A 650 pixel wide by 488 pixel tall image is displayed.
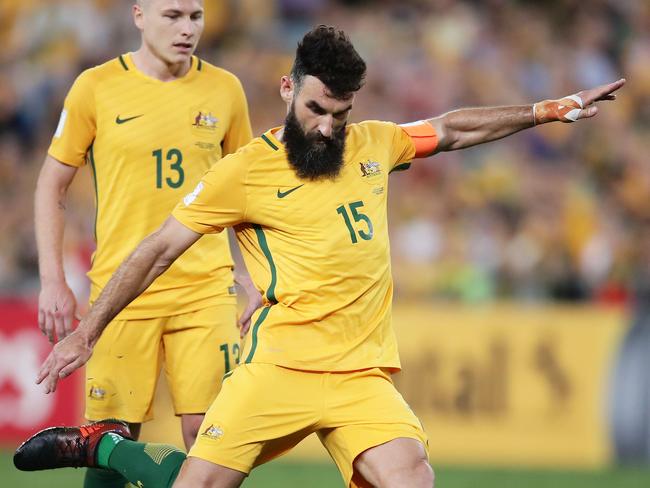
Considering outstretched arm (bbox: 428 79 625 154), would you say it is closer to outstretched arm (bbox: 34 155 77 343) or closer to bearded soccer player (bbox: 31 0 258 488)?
bearded soccer player (bbox: 31 0 258 488)

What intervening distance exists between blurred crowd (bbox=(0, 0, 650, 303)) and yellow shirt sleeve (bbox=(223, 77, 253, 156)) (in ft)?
19.2

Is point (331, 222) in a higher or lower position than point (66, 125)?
lower

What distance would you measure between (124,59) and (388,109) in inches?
345

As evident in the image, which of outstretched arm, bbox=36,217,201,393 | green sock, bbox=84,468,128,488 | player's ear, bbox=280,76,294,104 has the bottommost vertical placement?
green sock, bbox=84,468,128,488

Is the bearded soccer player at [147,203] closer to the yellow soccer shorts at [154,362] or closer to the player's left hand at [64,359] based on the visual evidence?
the yellow soccer shorts at [154,362]

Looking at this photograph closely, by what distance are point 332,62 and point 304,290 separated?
1.02 m

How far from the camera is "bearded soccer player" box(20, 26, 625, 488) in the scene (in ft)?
18.6

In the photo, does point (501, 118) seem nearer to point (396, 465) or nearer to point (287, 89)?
point (287, 89)

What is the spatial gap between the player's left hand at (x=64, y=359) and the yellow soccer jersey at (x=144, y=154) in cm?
100

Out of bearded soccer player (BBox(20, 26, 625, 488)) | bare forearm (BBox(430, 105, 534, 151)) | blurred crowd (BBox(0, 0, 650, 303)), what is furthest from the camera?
blurred crowd (BBox(0, 0, 650, 303))

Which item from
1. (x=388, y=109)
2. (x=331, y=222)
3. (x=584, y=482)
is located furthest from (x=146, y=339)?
(x=388, y=109)

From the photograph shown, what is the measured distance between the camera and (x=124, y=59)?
6.82 m

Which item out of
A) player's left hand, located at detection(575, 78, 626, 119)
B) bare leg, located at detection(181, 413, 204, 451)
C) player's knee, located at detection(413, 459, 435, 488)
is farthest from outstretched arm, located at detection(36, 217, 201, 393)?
player's left hand, located at detection(575, 78, 626, 119)

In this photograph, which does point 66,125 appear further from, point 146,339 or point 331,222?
point 331,222
